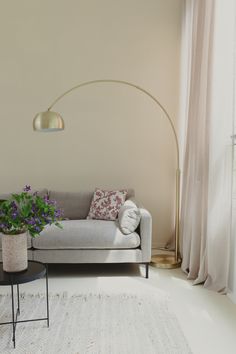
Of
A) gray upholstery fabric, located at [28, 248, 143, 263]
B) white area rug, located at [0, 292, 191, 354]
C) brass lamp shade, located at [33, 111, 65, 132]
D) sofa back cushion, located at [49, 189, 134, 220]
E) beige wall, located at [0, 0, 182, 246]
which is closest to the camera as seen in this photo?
white area rug, located at [0, 292, 191, 354]

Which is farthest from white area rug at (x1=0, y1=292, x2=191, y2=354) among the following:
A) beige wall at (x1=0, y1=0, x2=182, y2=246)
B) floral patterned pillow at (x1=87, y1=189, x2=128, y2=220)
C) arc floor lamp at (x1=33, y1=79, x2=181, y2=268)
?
beige wall at (x1=0, y1=0, x2=182, y2=246)

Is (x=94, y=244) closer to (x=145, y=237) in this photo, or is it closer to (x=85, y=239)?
(x=85, y=239)

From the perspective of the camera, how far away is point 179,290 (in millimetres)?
3145

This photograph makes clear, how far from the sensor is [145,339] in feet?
7.47

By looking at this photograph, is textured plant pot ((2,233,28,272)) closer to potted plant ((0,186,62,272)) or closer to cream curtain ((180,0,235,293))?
potted plant ((0,186,62,272))

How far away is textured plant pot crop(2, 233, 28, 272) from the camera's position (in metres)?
2.35

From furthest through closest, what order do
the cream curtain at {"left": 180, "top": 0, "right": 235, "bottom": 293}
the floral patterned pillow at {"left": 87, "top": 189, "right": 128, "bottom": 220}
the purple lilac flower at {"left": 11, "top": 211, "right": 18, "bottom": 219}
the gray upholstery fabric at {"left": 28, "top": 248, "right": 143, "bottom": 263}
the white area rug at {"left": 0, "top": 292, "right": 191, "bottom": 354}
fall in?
the floral patterned pillow at {"left": 87, "top": 189, "right": 128, "bottom": 220}, the gray upholstery fabric at {"left": 28, "top": 248, "right": 143, "bottom": 263}, the cream curtain at {"left": 180, "top": 0, "right": 235, "bottom": 293}, the purple lilac flower at {"left": 11, "top": 211, "right": 18, "bottom": 219}, the white area rug at {"left": 0, "top": 292, "right": 191, "bottom": 354}

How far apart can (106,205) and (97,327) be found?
1643 millimetres

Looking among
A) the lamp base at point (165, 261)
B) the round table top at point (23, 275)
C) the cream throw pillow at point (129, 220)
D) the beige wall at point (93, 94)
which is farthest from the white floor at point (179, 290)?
the beige wall at point (93, 94)

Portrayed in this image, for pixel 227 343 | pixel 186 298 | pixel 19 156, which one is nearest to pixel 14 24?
pixel 19 156

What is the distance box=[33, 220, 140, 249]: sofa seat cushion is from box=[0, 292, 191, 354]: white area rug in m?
0.56

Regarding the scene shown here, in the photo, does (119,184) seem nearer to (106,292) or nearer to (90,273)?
(90,273)

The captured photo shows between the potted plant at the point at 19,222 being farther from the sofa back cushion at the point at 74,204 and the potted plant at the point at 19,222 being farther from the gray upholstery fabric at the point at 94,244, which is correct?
the sofa back cushion at the point at 74,204

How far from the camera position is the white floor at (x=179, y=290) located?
91.0 inches
